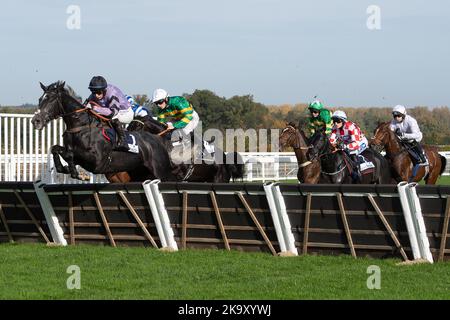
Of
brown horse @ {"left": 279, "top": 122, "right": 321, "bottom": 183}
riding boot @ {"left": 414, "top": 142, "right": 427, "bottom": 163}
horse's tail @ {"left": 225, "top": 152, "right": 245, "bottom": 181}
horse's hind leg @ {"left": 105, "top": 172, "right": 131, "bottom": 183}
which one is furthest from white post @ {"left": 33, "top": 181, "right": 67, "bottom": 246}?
riding boot @ {"left": 414, "top": 142, "right": 427, "bottom": 163}

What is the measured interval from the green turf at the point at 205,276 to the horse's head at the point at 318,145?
10.8 ft

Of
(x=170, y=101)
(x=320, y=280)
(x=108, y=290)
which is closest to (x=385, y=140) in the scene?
(x=170, y=101)

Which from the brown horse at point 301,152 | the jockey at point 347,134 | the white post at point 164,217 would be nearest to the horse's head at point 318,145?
the brown horse at point 301,152

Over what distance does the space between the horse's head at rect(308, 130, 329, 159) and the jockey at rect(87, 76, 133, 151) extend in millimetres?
2534

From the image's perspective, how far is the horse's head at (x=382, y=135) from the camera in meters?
14.0

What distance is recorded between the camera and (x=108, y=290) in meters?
7.50

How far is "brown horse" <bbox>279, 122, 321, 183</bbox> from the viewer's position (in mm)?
12641

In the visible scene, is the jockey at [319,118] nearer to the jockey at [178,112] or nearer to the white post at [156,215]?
the jockey at [178,112]

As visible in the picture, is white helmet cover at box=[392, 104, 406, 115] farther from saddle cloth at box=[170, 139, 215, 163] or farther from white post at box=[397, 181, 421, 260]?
white post at box=[397, 181, 421, 260]

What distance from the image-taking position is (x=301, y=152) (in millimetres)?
12859

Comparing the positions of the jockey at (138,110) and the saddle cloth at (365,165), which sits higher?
the jockey at (138,110)

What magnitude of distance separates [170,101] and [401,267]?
220 inches

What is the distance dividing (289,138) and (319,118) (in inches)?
24.5

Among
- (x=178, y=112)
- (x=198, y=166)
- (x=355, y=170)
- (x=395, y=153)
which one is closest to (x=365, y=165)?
(x=355, y=170)
